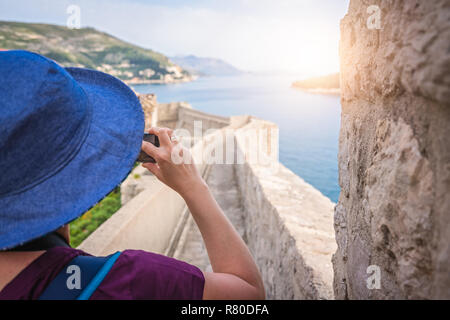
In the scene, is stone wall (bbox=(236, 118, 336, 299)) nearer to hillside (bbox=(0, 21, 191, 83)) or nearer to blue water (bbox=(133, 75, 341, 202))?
blue water (bbox=(133, 75, 341, 202))

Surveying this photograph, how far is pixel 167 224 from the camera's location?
4.98 meters

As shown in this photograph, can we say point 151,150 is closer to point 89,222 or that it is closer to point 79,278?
point 79,278

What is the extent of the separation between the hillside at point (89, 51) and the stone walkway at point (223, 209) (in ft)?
152

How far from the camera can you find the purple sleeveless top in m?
0.68

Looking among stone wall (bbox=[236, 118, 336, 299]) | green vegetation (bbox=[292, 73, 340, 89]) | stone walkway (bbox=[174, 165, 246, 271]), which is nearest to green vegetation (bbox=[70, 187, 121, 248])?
stone walkway (bbox=[174, 165, 246, 271])

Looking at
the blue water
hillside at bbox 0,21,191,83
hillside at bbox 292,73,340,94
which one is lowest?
the blue water

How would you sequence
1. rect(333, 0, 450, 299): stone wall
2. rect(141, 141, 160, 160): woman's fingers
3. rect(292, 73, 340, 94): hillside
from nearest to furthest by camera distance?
1. rect(333, 0, 450, 299): stone wall
2. rect(141, 141, 160, 160): woman's fingers
3. rect(292, 73, 340, 94): hillside

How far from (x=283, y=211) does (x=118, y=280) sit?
2232mm

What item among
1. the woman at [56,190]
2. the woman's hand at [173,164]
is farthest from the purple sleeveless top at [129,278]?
the woman's hand at [173,164]

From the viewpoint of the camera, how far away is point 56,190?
2.40 feet

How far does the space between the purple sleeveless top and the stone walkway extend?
406cm

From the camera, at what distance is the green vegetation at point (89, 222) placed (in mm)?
5325

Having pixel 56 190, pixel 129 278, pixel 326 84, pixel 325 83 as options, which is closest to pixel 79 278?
pixel 129 278
